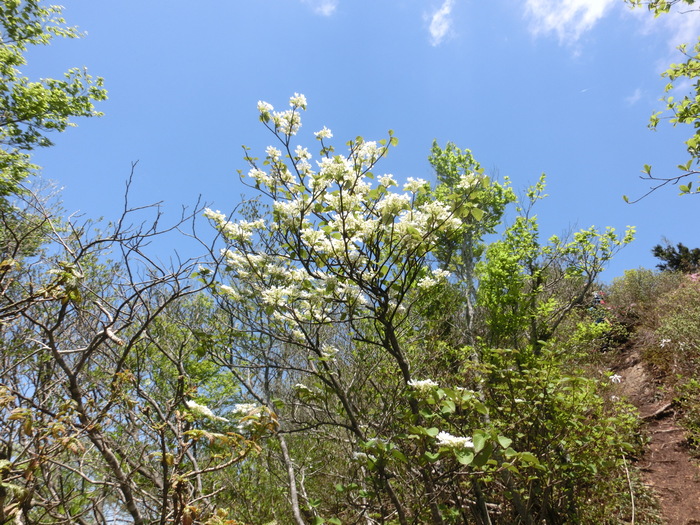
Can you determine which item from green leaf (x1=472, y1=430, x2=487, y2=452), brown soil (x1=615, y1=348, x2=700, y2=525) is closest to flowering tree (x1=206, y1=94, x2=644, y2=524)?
green leaf (x1=472, y1=430, x2=487, y2=452)

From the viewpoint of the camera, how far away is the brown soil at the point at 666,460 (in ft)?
15.0

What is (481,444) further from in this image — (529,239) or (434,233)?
(529,239)

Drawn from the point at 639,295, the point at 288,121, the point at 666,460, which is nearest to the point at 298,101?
the point at 288,121

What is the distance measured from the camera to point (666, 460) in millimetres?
5535

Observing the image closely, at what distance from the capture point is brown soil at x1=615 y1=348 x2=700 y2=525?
15.0 feet

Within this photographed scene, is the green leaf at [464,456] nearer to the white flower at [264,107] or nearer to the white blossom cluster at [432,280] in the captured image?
the white blossom cluster at [432,280]

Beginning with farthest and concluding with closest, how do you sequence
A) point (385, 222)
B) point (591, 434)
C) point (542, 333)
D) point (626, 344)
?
1. point (626, 344)
2. point (542, 333)
3. point (591, 434)
4. point (385, 222)

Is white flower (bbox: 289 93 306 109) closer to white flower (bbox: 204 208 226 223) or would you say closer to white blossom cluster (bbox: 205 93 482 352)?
white blossom cluster (bbox: 205 93 482 352)

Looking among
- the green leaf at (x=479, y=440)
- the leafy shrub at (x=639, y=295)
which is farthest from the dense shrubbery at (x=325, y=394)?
the leafy shrub at (x=639, y=295)

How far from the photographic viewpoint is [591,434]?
336 cm

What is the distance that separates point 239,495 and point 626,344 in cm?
1071

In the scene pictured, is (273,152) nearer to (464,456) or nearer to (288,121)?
(288,121)

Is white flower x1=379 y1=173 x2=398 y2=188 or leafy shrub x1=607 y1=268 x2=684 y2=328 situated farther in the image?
leafy shrub x1=607 y1=268 x2=684 y2=328

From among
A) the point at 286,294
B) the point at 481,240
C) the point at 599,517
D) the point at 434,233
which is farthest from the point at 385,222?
the point at 481,240
